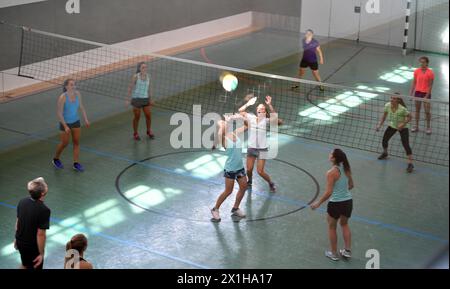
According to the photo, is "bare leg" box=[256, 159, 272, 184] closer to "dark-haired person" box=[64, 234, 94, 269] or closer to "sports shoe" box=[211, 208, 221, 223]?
"sports shoe" box=[211, 208, 221, 223]

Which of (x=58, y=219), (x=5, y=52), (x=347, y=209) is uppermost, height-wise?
(x=5, y=52)

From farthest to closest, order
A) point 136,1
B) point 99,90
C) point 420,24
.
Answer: point 420,24, point 136,1, point 99,90

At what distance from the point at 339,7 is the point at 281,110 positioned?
7.98m

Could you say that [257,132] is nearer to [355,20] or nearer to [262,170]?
[262,170]

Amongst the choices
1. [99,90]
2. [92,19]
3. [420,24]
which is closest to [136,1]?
[92,19]

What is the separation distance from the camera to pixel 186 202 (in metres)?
11.2

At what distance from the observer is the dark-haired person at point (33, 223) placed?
7.54 metres

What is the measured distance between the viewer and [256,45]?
21.8 meters

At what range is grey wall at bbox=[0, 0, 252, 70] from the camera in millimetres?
16453

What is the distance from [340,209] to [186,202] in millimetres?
2957

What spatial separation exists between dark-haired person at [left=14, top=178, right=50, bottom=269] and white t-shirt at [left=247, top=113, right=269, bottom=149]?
13.2 feet

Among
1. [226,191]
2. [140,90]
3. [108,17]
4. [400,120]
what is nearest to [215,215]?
[226,191]

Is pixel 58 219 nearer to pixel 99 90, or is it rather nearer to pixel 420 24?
pixel 99 90

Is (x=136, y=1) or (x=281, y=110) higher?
(x=136, y=1)
